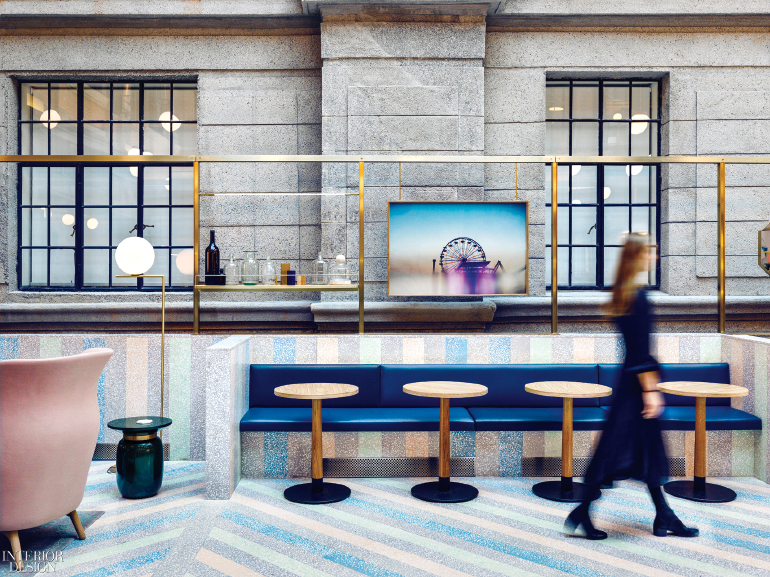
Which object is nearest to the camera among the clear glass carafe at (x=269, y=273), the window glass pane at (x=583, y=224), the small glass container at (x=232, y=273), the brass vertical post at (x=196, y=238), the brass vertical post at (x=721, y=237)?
the brass vertical post at (x=196, y=238)

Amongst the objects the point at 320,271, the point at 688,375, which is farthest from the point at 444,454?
the point at 320,271

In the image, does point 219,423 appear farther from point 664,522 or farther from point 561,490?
point 664,522

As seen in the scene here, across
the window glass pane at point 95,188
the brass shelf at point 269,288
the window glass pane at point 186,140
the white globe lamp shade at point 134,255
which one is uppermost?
the window glass pane at point 186,140

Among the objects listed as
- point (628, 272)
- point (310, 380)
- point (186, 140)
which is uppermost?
point (186, 140)

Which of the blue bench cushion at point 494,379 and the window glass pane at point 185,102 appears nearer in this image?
the blue bench cushion at point 494,379

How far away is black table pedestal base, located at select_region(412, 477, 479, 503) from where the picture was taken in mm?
3721

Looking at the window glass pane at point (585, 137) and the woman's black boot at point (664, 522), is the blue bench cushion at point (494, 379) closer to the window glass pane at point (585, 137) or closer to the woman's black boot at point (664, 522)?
the woman's black boot at point (664, 522)

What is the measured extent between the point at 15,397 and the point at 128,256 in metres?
1.97

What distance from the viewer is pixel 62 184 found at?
6.60m

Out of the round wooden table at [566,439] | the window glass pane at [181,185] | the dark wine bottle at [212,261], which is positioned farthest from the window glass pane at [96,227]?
the round wooden table at [566,439]

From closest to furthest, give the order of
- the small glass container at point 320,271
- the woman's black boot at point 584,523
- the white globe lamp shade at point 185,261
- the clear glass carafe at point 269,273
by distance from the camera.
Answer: the woman's black boot at point 584,523
the clear glass carafe at point 269,273
the small glass container at point 320,271
the white globe lamp shade at point 185,261

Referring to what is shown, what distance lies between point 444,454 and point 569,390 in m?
0.95

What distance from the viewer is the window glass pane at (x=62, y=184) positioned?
659 cm

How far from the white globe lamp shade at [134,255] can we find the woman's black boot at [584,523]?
357 centimetres
